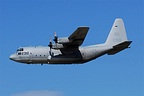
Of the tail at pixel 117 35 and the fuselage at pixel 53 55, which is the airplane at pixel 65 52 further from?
the tail at pixel 117 35

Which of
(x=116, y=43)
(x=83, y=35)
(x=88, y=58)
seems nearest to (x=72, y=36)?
(x=83, y=35)

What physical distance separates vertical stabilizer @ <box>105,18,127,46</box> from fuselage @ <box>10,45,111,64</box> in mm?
2135

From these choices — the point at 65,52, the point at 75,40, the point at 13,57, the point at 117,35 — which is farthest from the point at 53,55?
the point at 117,35

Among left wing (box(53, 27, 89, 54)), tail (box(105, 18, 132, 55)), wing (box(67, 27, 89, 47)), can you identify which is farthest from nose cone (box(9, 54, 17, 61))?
tail (box(105, 18, 132, 55))

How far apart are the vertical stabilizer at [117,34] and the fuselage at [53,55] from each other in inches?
84.0

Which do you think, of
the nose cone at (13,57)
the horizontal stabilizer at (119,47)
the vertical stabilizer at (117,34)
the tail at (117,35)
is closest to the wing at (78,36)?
the horizontal stabilizer at (119,47)

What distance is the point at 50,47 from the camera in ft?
144

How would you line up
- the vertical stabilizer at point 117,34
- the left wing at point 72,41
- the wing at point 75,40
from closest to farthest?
the wing at point 75,40 < the left wing at point 72,41 < the vertical stabilizer at point 117,34

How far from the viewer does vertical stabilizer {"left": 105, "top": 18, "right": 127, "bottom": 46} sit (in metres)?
46.4

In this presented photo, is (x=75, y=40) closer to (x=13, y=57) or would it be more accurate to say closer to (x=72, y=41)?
(x=72, y=41)

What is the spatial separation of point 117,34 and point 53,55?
9.30 metres

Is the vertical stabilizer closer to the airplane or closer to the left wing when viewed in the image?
the airplane

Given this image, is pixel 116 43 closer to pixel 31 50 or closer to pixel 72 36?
pixel 72 36

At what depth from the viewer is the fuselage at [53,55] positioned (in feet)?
143
